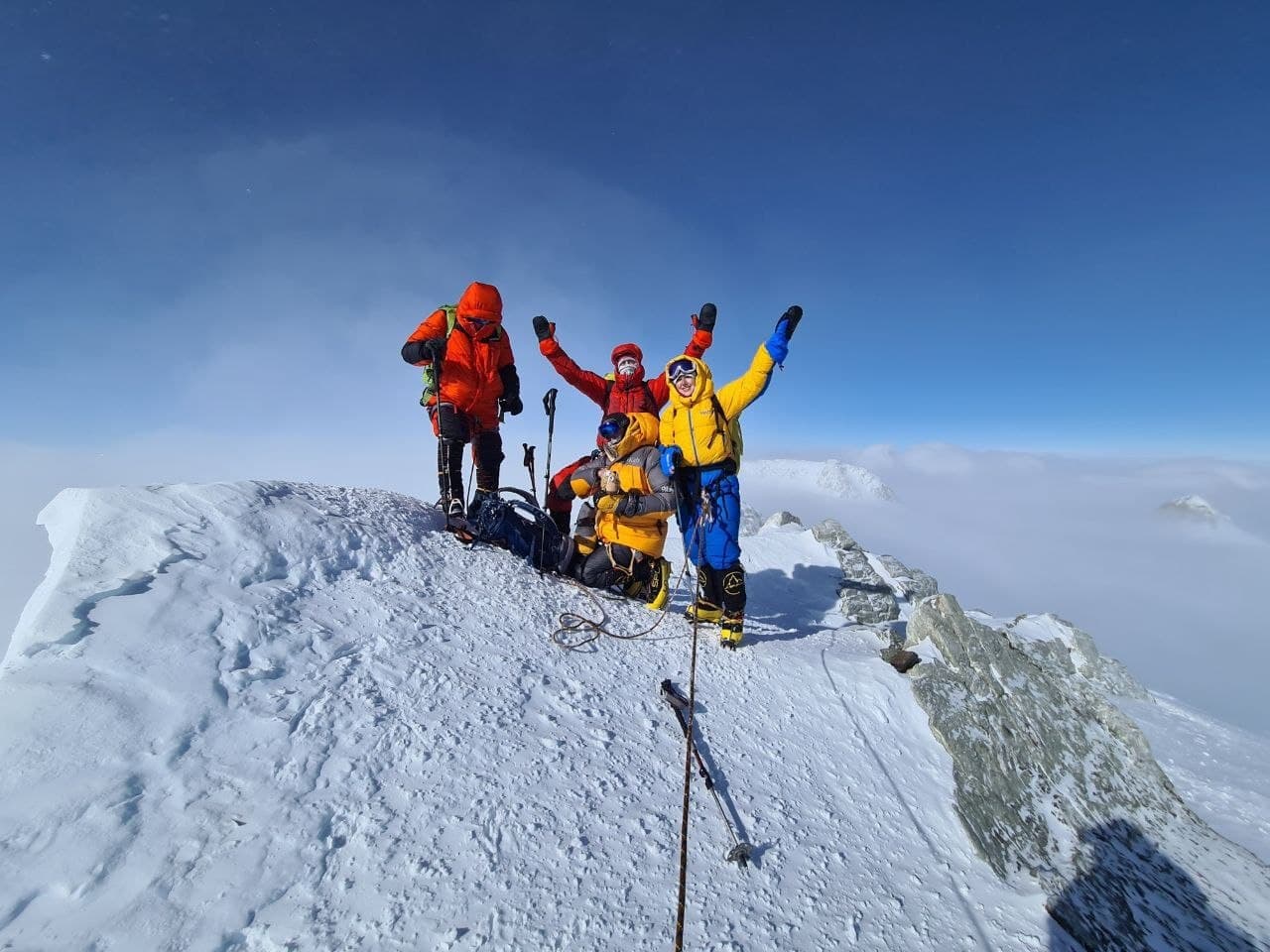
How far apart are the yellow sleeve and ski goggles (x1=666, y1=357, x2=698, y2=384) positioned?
40 cm

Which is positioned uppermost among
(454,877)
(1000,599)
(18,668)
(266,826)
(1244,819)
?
(18,668)

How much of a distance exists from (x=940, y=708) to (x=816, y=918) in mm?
3345

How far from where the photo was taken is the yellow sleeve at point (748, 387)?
5543 mm

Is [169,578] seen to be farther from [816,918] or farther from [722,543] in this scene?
[722,543]

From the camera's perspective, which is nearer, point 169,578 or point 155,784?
point 155,784

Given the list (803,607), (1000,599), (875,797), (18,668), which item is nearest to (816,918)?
(875,797)

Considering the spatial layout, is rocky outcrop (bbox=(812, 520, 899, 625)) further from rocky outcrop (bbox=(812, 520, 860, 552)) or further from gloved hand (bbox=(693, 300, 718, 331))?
gloved hand (bbox=(693, 300, 718, 331))

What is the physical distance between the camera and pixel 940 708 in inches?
208

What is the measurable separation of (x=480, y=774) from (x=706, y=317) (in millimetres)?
7009

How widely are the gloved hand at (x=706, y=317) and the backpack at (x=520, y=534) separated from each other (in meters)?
4.18

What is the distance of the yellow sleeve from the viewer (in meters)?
5.54

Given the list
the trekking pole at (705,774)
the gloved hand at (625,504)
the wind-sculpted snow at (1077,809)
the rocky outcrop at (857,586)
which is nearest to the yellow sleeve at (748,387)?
the gloved hand at (625,504)

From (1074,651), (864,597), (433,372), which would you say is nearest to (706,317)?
(433,372)

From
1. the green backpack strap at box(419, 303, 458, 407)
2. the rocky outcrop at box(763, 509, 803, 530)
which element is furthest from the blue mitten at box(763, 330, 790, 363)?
the rocky outcrop at box(763, 509, 803, 530)
